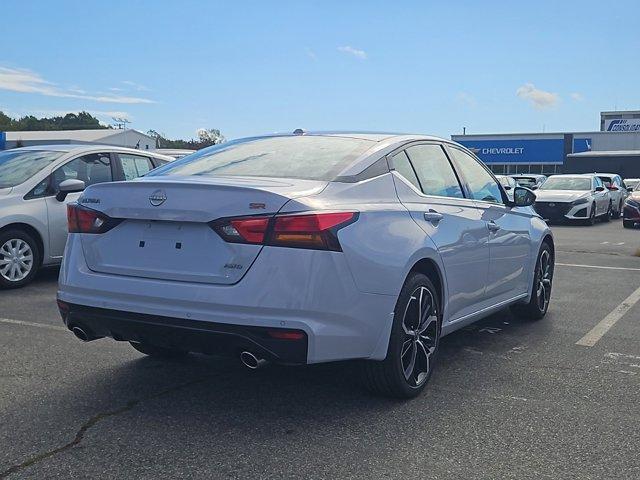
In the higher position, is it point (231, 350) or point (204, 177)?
point (204, 177)

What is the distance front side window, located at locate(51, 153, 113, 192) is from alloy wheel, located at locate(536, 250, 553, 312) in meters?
5.09

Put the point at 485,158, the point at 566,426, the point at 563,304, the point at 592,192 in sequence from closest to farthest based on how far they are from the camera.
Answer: the point at 566,426, the point at 563,304, the point at 592,192, the point at 485,158

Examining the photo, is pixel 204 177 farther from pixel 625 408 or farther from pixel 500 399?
pixel 625 408

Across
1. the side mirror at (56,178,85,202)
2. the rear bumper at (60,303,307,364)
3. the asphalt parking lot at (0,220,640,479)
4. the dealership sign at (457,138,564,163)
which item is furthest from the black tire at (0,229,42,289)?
the dealership sign at (457,138,564,163)

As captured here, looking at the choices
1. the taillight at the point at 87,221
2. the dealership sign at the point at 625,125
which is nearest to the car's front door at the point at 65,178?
the taillight at the point at 87,221

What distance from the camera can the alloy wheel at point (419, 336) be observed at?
422cm

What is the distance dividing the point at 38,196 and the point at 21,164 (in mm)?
656

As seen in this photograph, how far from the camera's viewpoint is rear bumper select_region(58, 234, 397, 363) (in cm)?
353

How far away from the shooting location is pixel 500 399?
4.32 meters

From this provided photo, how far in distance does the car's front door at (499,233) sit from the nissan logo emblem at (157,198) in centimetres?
246

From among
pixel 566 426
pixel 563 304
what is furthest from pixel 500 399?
pixel 563 304

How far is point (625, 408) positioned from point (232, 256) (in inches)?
97.1

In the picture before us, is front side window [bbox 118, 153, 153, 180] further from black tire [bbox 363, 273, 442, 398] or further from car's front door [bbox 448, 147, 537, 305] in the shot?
black tire [bbox 363, 273, 442, 398]

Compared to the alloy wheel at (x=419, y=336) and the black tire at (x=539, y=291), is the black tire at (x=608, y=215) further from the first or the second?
the alloy wheel at (x=419, y=336)
